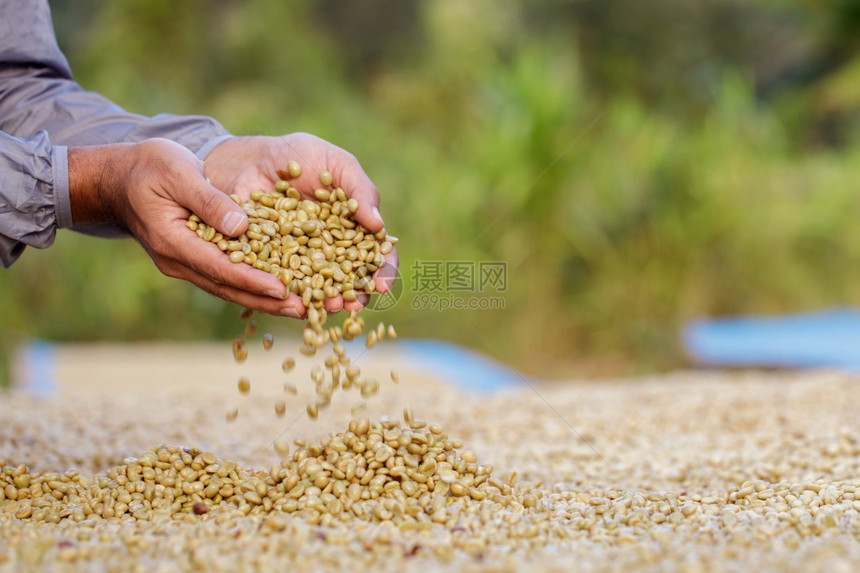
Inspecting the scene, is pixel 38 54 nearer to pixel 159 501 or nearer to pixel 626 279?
pixel 159 501

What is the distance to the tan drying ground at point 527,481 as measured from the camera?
1.38 m

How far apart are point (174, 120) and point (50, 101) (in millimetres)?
309

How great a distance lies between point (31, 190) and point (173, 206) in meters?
0.29

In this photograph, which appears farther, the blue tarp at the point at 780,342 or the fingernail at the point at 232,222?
the blue tarp at the point at 780,342

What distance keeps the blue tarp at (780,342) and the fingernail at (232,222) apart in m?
3.51

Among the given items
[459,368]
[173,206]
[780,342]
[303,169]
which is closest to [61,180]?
[173,206]

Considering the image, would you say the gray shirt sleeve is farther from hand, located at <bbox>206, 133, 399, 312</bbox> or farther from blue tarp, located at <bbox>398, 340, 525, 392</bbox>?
blue tarp, located at <bbox>398, 340, 525, 392</bbox>

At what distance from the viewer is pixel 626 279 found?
5.76 meters

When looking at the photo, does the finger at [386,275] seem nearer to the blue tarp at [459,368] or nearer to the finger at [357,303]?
the finger at [357,303]

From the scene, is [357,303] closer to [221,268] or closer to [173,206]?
[221,268]

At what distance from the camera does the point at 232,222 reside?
67.9 inches

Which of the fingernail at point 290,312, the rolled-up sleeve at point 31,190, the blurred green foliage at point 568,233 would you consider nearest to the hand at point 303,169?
the fingernail at point 290,312

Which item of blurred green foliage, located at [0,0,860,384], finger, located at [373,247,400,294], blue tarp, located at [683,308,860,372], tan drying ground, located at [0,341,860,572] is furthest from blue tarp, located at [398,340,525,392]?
finger, located at [373,247,400,294]

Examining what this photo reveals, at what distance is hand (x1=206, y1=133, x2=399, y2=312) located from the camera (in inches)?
75.1
